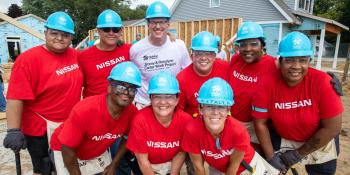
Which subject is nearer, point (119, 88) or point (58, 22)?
point (119, 88)

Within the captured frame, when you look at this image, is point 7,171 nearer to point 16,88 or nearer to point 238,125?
point 16,88

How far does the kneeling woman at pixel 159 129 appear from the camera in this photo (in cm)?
290

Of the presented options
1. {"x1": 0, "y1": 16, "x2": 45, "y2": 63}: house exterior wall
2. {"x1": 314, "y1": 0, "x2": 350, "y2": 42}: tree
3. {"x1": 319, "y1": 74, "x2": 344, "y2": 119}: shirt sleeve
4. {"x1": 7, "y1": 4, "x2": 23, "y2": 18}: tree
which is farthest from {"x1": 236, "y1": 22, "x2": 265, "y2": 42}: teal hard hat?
{"x1": 7, "y1": 4, "x2": 23, "y2": 18}: tree

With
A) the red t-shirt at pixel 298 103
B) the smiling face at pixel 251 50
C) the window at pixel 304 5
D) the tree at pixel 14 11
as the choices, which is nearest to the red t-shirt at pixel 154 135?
the red t-shirt at pixel 298 103

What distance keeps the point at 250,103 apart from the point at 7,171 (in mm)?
4460

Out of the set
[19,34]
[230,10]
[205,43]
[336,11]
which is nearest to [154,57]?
[205,43]

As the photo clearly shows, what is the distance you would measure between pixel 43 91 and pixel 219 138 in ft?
6.85

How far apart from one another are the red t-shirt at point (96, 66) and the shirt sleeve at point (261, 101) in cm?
199

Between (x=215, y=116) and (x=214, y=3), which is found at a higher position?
(x=214, y=3)

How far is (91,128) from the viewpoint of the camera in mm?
2824

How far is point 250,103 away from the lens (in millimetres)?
3359

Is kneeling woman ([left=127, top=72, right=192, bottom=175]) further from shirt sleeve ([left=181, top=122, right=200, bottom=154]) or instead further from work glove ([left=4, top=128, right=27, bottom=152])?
work glove ([left=4, top=128, right=27, bottom=152])

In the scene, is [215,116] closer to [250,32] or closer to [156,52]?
[250,32]

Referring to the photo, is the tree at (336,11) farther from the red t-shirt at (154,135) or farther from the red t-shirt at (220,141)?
the red t-shirt at (154,135)
